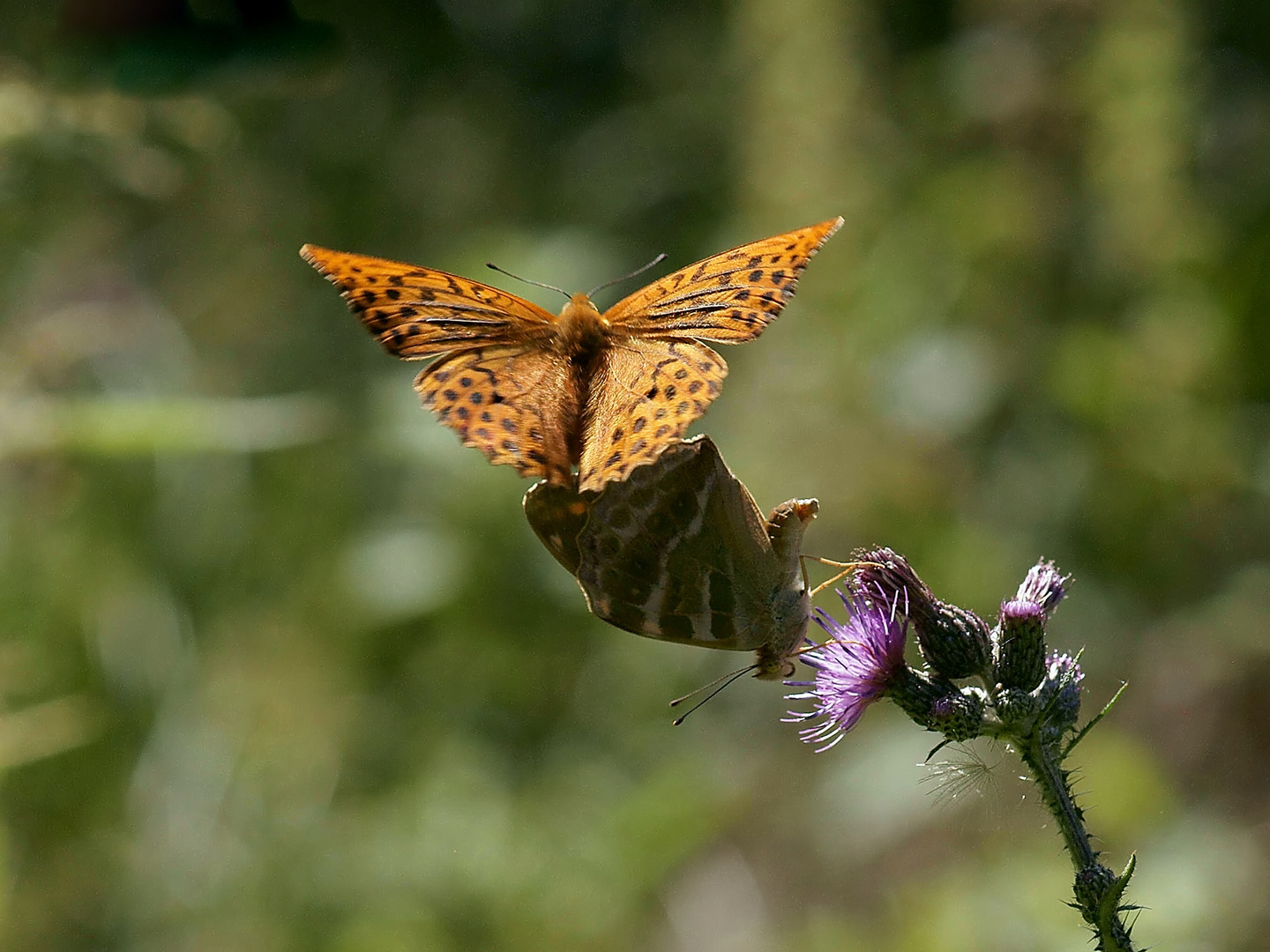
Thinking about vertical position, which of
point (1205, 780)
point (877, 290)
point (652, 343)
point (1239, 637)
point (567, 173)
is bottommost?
point (1205, 780)

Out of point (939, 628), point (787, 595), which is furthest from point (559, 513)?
point (939, 628)

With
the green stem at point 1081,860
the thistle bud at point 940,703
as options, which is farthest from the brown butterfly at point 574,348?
the green stem at point 1081,860

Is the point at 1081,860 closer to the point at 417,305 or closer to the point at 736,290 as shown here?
the point at 736,290

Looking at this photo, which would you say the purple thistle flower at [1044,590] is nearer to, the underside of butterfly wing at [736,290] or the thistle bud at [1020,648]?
the thistle bud at [1020,648]

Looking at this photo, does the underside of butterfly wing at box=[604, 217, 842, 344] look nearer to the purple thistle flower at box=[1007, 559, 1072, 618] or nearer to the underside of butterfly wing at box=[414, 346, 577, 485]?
the underside of butterfly wing at box=[414, 346, 577, 485]

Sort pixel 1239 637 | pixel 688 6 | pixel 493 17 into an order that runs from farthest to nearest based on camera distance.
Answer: pixel 493 17, pixel 688 6, pixel 1239 637

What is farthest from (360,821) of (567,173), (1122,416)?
(567,173)

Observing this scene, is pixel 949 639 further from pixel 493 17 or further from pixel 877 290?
pixel 493 17
